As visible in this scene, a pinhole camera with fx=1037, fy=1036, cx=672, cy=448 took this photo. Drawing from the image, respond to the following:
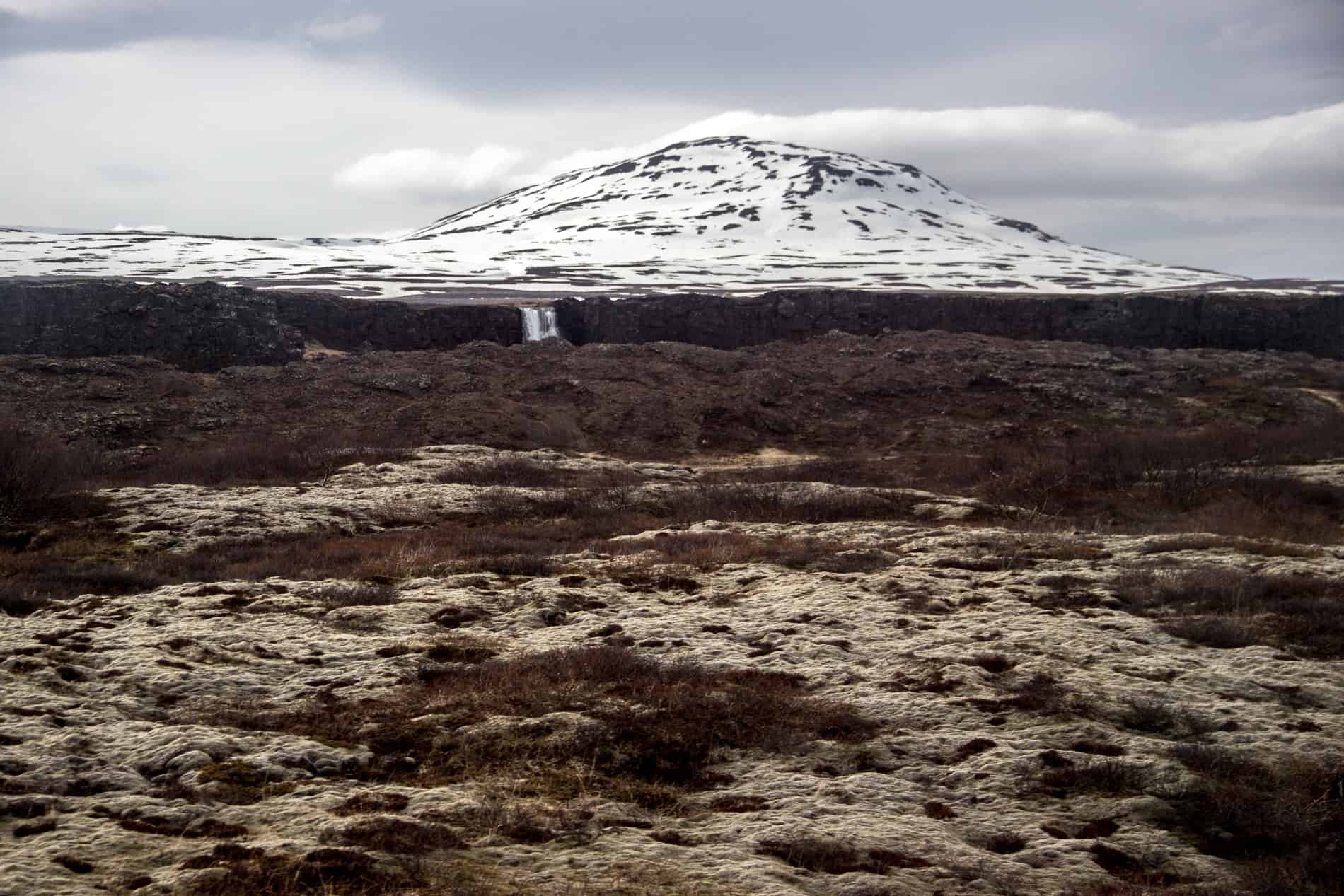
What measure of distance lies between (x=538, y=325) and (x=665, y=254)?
3210 inches

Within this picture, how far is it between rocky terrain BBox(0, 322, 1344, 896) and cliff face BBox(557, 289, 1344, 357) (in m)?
40.8

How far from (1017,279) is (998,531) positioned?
108055mm

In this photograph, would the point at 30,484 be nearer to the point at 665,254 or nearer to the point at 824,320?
the point at 824,320

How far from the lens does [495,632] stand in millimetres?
13531

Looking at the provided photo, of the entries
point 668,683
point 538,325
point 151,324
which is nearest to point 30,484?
point 668,683

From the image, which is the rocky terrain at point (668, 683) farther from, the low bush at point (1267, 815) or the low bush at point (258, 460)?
the low bush at point (258, 460)

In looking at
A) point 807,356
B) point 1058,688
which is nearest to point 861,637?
point 1058,688

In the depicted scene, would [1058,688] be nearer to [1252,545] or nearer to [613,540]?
[1252,545]

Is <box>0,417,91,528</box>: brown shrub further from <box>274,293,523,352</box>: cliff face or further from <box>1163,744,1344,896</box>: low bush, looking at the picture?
<box>274,293,523,352</box>: cliff face

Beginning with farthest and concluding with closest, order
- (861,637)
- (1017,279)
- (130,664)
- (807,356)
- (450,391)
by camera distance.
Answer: (1017,279)
(807,356)
(450,391)
(861,637)
(130,664)

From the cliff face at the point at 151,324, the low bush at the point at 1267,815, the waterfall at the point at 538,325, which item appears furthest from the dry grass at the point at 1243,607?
the waterfall at the point at 538,325

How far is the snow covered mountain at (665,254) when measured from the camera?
109 m

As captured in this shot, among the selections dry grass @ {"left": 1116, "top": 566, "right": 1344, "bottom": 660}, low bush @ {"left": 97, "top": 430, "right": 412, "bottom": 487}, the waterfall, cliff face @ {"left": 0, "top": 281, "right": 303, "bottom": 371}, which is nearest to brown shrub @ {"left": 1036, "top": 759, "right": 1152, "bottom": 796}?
dry grass @ {"left": 1116, "top": 566, "right": 1344, "bottom": 660}

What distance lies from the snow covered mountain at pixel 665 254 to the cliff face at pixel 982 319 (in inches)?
1121
